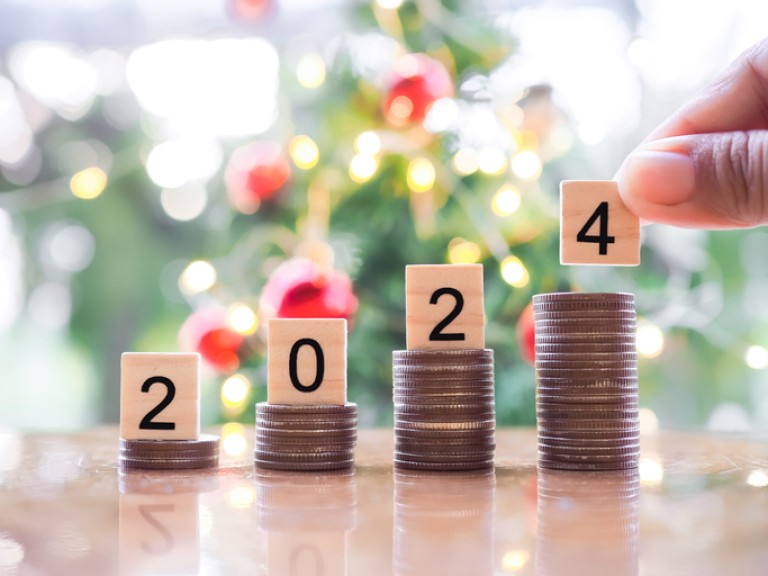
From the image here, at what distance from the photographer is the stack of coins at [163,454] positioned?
1225mm

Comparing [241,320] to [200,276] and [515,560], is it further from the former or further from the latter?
[515,560]

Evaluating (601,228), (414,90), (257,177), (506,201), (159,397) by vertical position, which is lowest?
(159,397)

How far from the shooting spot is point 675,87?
10.1 feet

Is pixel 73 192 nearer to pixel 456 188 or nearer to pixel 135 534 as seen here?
pixel 456 188

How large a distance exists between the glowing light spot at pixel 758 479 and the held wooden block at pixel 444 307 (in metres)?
0.37

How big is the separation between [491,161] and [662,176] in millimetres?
1503

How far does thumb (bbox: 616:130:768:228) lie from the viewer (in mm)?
1149

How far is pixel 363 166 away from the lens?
264cm

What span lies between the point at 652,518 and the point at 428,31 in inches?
88.4

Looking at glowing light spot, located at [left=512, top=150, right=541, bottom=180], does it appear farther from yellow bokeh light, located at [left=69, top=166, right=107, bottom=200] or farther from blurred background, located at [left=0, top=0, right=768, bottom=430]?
yellow bokeh light, located at [left=69, top=166, right=107, bottom=200]

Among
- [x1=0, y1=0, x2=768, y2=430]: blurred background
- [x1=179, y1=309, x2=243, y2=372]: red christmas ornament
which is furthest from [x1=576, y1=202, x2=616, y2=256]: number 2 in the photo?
[x1=179, y1=309, x2=243, y2=372]: red christmas ornament

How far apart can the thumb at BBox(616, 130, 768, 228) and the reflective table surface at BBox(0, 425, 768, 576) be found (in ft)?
1.14

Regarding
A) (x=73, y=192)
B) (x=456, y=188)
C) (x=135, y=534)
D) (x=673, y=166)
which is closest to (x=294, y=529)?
(x=135, y=534)

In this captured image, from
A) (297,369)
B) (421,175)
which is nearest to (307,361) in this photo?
(297,369)
